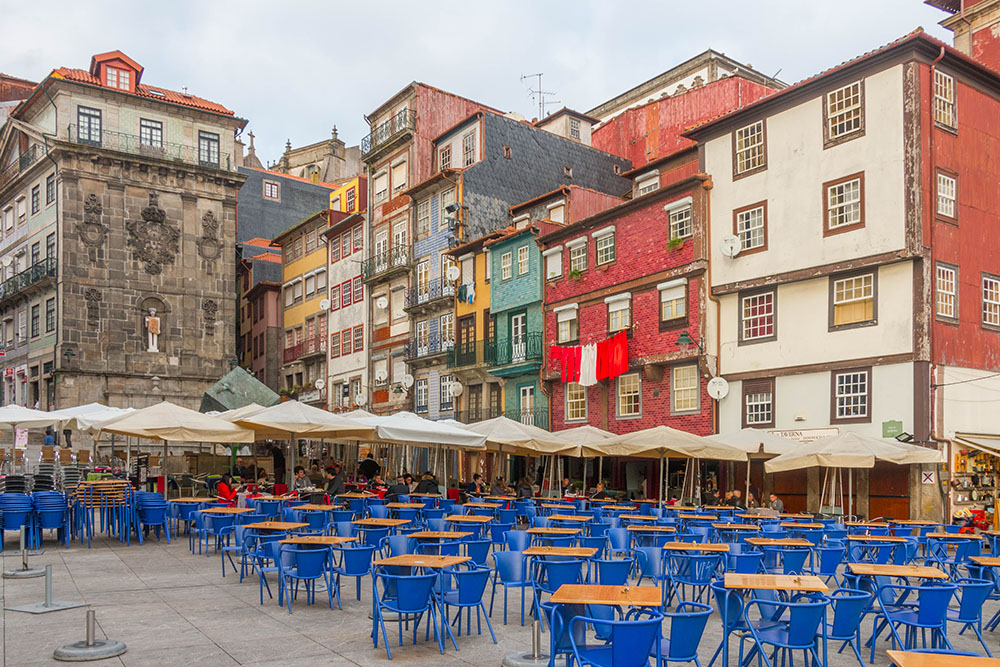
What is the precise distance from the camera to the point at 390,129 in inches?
1845

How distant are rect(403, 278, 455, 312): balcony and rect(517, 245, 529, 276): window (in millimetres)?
4366

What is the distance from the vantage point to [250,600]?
12.6 m

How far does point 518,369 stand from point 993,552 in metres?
23.6

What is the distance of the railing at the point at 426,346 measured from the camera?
4216 centimetres

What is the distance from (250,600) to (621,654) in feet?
23.7

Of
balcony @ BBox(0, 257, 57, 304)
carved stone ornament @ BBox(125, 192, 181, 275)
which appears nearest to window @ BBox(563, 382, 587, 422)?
carved stone ornament @ BBox(125, 192, 181, 275)

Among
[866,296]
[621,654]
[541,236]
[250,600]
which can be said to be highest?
[541,236]

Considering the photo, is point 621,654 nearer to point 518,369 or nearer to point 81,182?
point 518,369

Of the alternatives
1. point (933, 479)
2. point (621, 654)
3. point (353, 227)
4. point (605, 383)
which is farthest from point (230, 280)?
point (621, 654)

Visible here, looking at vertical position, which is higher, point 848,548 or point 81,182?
point 81,182

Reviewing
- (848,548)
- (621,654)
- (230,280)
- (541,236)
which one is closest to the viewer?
(621,654)

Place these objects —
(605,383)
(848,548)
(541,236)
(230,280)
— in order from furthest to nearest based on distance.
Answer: (230,280) < (541,236) < (605,383) < (848,548)

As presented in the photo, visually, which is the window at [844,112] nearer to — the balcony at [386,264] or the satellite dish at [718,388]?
the satellite dish at [718,388]

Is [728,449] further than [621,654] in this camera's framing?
Yes
